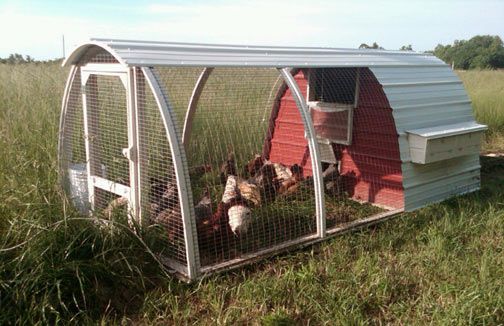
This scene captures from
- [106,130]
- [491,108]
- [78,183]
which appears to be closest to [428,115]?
[106,130]

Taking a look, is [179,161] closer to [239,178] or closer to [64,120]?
[64,120]

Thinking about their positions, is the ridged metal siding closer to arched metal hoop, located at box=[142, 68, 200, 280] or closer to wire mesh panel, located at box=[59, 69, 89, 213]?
arched metal hoop, located at box=[142, 68, 200, 280]

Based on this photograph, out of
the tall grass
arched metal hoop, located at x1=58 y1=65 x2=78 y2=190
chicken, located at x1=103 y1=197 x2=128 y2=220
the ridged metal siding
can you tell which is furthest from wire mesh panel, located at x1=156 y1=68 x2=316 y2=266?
the tall grass

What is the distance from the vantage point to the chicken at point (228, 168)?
5508 millimetres

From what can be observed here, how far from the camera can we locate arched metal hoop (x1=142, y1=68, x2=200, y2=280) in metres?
3.54

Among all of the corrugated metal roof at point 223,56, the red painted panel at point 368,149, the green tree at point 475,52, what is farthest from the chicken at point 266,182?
the green tree at point 475,52

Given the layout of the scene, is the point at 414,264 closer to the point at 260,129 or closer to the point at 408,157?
the point at 408,157

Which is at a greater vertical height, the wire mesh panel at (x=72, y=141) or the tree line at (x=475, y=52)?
the tree line at (x=475, y=52)

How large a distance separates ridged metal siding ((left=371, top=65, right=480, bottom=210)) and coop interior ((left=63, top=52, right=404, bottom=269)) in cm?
15

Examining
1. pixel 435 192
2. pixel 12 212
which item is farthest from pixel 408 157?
pixel 12 212

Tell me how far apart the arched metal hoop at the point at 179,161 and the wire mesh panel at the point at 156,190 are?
0.99ft

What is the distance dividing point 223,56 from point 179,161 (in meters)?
1.26

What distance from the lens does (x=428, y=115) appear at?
5.97 meters

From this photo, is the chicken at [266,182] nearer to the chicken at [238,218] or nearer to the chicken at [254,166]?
the chicken at [254,166]
